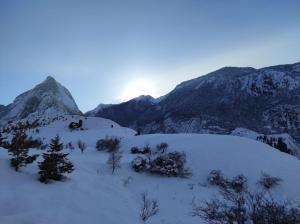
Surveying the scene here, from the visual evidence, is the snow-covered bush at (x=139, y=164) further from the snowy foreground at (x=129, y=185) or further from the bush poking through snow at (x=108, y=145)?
the bush poking through snow at (x=108, y=145)

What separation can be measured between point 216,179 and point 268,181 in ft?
19.1

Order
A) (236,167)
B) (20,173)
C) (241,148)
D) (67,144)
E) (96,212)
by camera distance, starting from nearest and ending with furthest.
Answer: (96,212), (20,173), (236,167), (241,148), (67,144)

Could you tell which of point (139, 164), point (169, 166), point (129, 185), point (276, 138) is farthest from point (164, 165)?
point (276, 138)

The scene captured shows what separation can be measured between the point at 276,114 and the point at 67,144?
542 feet

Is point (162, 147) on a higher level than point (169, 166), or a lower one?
higher

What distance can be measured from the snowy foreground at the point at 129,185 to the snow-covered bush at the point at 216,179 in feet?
2.73

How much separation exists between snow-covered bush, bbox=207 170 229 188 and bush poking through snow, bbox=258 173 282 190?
3976mm

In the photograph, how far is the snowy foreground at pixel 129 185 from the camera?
749 inches

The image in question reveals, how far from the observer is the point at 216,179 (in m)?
35.8

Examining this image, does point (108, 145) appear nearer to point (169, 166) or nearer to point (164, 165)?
point (164, 165)

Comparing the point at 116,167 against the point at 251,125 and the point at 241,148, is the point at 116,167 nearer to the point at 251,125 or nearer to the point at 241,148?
the point at 241,148

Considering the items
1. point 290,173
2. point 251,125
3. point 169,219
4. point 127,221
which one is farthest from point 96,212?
point 251,125

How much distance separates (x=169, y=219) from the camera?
2511 cm

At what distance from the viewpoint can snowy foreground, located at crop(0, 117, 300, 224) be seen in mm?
19031
